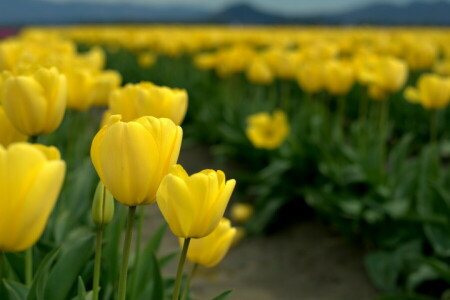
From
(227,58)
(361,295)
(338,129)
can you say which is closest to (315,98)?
(227,58)

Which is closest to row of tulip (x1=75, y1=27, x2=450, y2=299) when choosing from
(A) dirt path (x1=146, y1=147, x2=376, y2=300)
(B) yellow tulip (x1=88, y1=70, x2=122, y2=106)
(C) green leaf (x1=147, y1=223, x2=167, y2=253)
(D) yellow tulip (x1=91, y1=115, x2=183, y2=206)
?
(A) dirt path (x1=146, y1=147, x2=376, y2=300)

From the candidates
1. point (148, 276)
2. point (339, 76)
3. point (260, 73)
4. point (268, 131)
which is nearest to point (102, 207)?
point (148, 276)

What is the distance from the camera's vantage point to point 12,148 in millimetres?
749

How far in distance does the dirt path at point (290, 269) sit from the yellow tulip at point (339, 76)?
0.93 metres

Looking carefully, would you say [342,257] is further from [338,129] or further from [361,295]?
[338,129]

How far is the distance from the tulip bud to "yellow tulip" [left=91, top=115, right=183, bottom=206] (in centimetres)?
17

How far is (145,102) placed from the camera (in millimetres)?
1439

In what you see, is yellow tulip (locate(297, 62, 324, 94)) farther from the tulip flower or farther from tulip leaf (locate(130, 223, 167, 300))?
the tulip flower

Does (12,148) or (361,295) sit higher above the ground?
(12,148)

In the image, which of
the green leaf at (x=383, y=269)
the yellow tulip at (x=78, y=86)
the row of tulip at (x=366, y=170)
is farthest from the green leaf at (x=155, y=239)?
the green leaf at (x=383, y=269)

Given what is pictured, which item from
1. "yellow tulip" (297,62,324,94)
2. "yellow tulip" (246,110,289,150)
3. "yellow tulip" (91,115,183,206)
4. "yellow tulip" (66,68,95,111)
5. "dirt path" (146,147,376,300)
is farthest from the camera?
"yellow tulip" (246,110,289,150)

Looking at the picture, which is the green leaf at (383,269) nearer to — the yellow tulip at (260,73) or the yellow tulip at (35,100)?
the yellow tulip at (260,73)

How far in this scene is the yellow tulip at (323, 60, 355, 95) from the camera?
11.6ft

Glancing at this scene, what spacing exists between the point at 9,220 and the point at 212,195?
0.32m
